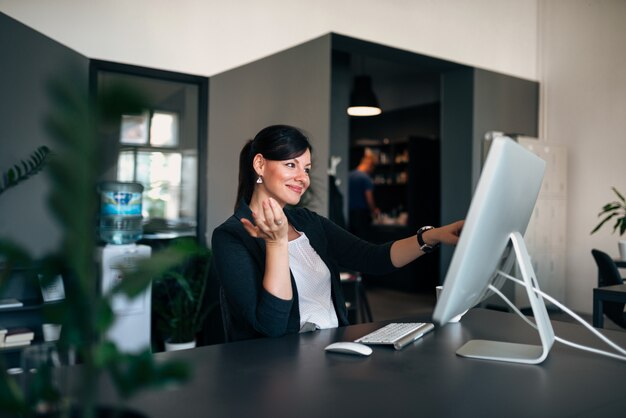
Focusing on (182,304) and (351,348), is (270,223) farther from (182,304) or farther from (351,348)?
(182,304)

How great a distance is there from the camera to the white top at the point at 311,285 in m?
1.99

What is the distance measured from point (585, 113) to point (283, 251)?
246 inches

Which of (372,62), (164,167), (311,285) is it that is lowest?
(311,285)

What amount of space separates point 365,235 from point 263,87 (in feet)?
15.8

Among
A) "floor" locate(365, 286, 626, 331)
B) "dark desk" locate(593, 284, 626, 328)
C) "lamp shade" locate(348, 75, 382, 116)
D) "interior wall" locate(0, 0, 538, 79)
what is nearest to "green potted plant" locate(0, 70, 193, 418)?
"dark desk" locate(593, 284, 626, 328)

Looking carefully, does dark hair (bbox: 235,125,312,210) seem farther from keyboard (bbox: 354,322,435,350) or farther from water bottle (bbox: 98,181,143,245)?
water bottle (bbox: 98,181,143,245)

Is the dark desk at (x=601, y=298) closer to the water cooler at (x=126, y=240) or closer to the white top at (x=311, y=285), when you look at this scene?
the white top at (x=311, y=285)

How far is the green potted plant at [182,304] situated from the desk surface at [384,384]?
279 centimetres

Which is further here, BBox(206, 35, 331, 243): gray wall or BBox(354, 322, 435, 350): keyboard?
BBox(206, 35, 331, 243): gray wall

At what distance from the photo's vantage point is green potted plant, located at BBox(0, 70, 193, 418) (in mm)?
467

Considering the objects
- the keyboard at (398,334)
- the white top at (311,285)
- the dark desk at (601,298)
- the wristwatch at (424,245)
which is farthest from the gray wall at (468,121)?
the keyboard at (398,334)

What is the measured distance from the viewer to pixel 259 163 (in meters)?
2.12

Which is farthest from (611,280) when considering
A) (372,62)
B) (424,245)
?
(372,62)

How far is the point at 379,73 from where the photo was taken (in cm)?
1002
